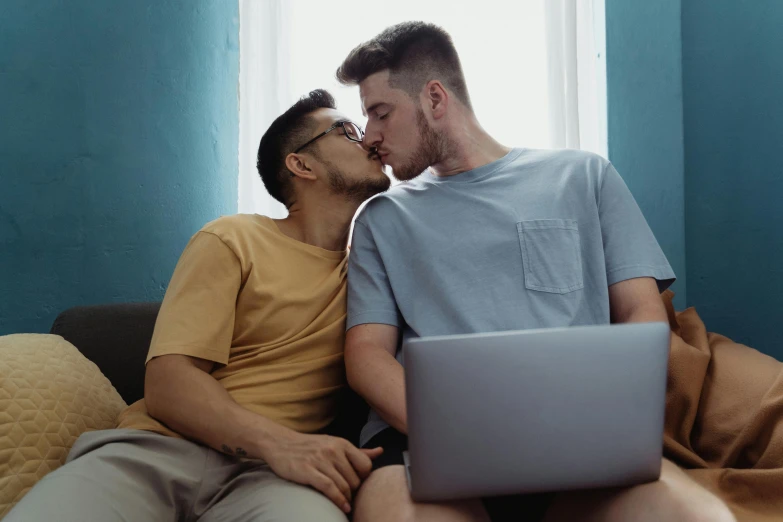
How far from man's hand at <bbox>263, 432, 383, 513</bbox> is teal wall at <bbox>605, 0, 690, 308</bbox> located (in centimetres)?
134

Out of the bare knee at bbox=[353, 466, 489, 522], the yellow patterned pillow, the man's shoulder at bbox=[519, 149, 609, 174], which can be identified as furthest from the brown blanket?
the yellow patterned pillow

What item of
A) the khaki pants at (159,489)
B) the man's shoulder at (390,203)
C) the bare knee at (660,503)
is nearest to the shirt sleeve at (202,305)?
the khaki pants at (159,489)

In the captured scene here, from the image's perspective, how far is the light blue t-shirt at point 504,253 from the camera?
4.44 ft

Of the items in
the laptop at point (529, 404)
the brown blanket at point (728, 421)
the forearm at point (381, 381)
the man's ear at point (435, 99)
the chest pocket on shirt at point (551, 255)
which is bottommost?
the brown blanket at point (728, 421)

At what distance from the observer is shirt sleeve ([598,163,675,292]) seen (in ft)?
4.47

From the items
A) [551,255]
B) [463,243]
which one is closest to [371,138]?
[463,243]

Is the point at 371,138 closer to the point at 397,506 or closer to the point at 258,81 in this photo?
the point at 258,81

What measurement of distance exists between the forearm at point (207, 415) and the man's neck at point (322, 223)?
0.45m

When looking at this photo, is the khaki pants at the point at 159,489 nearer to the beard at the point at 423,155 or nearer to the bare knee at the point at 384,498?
the bare knee at the point at 384,498

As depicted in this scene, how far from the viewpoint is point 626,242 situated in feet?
4.55

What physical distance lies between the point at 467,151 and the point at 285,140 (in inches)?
18.4

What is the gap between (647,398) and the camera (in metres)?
0.80

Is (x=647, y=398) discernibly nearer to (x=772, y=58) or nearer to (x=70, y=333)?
(x=70, y=333)

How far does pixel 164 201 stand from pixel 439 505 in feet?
4.93
